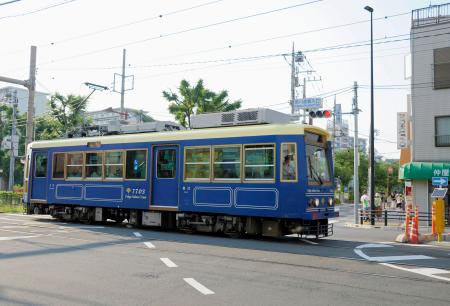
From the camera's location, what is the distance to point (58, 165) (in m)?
18.3

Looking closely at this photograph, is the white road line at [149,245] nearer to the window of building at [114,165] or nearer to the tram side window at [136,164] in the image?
the tram side window at [136,164]

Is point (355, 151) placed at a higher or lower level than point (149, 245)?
higher

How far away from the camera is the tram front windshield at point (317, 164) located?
12.6 m

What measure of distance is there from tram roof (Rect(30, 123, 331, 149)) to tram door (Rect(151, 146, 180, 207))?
427mm

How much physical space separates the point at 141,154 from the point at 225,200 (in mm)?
3792

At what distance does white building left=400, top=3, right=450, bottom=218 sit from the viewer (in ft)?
79.9

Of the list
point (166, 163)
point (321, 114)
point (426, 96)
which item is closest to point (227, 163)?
point (166, 163)

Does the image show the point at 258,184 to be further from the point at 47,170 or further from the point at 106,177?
the point at 47,170

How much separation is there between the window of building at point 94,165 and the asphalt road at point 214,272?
14.2 feet

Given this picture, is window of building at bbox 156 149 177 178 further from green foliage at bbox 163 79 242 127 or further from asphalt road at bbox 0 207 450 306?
green foliage at bbox 163 79 242 127

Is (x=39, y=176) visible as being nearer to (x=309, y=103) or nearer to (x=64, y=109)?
(x=309, y=103)

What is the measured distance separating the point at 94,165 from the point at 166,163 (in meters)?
3.61

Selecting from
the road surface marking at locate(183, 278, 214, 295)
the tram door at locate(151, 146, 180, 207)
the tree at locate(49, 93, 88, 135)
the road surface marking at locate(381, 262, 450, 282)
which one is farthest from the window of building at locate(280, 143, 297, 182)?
the tree at locate(49, 93, 88, 135)

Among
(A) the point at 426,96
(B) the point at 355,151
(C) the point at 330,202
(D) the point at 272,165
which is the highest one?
(A) the point at 426,96
